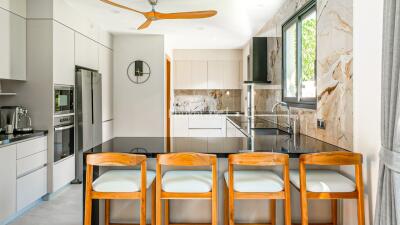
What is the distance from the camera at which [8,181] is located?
3473 millimetres

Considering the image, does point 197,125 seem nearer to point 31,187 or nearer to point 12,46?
point 31,187

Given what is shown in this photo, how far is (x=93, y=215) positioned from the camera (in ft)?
8.85

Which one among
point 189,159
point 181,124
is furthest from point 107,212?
point 181,124

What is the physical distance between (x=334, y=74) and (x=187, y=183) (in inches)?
61.8

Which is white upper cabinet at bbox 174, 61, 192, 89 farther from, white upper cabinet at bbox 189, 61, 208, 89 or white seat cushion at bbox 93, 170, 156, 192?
white seat cushion at bbox 93, 170, 156, 192

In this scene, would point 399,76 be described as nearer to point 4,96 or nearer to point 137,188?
point 137,188

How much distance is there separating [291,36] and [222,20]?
1.54 metres

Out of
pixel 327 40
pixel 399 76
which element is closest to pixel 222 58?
pixel 327 40

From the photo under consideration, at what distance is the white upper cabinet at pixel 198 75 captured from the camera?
8.91 m

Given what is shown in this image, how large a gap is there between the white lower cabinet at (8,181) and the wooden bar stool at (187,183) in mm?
1888

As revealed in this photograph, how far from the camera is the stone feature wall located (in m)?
2.67

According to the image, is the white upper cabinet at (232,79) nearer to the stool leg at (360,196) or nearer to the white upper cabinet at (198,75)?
the white upper cabinet at (198,75)

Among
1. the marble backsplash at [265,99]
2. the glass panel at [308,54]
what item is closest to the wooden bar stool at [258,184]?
the glass panel at [308,54]

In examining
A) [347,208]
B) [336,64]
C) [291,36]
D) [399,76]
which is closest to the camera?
[399,76]
